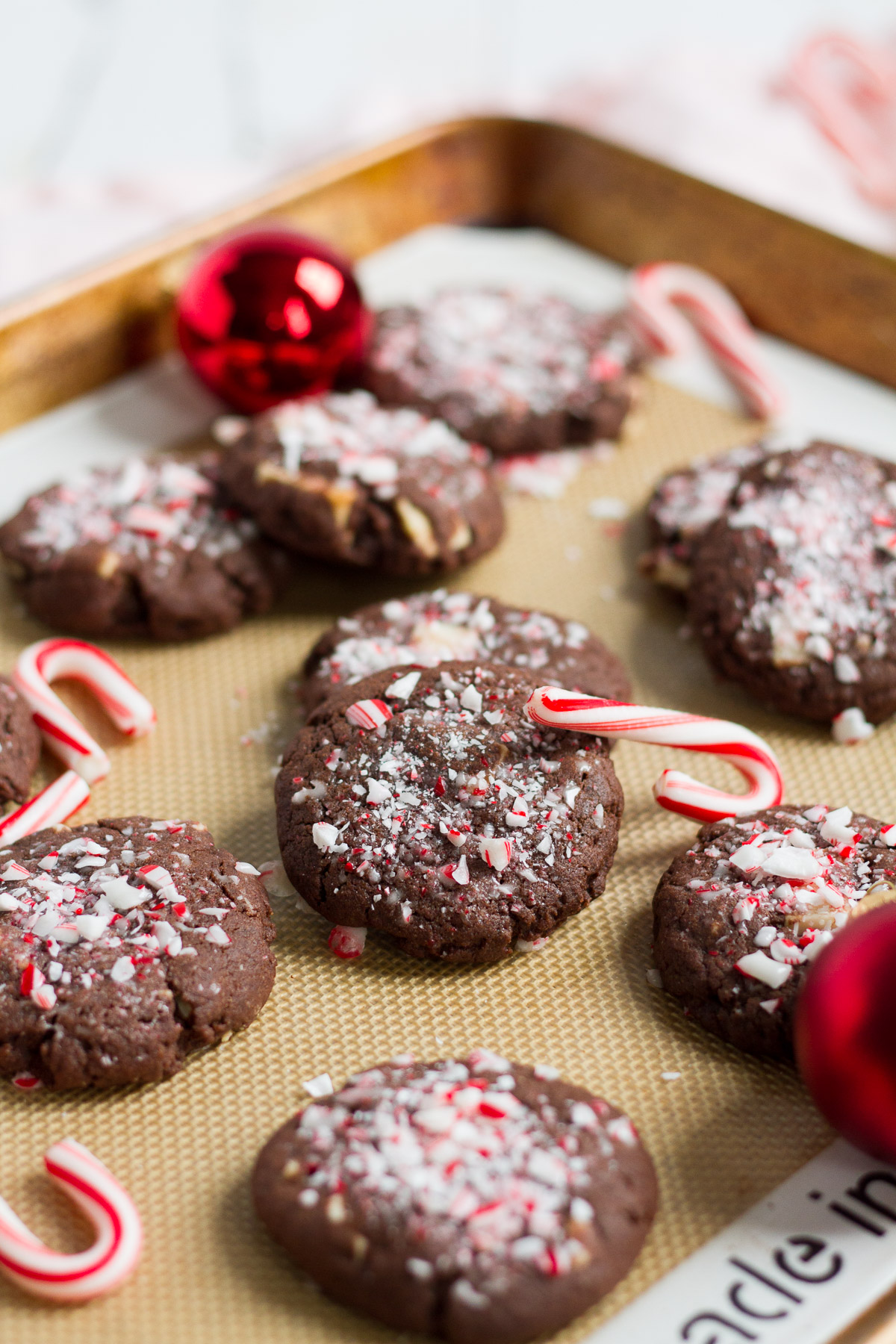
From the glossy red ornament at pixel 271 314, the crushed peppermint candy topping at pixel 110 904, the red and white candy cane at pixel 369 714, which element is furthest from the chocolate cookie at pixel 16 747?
the glossy red ornament at pixel 271 314

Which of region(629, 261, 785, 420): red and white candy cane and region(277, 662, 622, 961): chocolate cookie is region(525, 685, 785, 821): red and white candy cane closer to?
region(277, 662, 622, 961): chocolate cookie

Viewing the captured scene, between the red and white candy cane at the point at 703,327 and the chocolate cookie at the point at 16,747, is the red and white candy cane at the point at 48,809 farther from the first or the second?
the red and white candy cane at the point at 703,327

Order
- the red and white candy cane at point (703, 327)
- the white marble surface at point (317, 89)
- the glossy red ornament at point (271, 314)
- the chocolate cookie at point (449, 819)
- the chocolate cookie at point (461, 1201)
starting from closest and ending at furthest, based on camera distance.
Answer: the chocolate cookie at point (461, 1201), the chocolate cookie at point (449, 819), the glossy red ornament at point (271, 314), the red and white candy cane at point (703, 327), the white marble surface at point (317, 89)

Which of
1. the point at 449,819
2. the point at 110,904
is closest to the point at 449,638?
the point at 449,819

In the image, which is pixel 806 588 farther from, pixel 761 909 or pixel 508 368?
pixel 508 368

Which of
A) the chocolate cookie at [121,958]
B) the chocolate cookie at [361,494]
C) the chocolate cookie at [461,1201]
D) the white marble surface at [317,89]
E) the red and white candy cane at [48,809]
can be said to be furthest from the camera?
the white marble surface at [317,89]

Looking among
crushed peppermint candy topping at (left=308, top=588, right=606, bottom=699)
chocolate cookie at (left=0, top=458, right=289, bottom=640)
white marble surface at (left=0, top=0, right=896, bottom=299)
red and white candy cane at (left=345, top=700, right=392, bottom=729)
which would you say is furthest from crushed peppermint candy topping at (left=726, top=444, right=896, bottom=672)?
white marble surface at (left=0, top=0, right=896, bottom=299)

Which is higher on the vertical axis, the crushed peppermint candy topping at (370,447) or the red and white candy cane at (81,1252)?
the crushed peppermint candy topping at (370,447)
